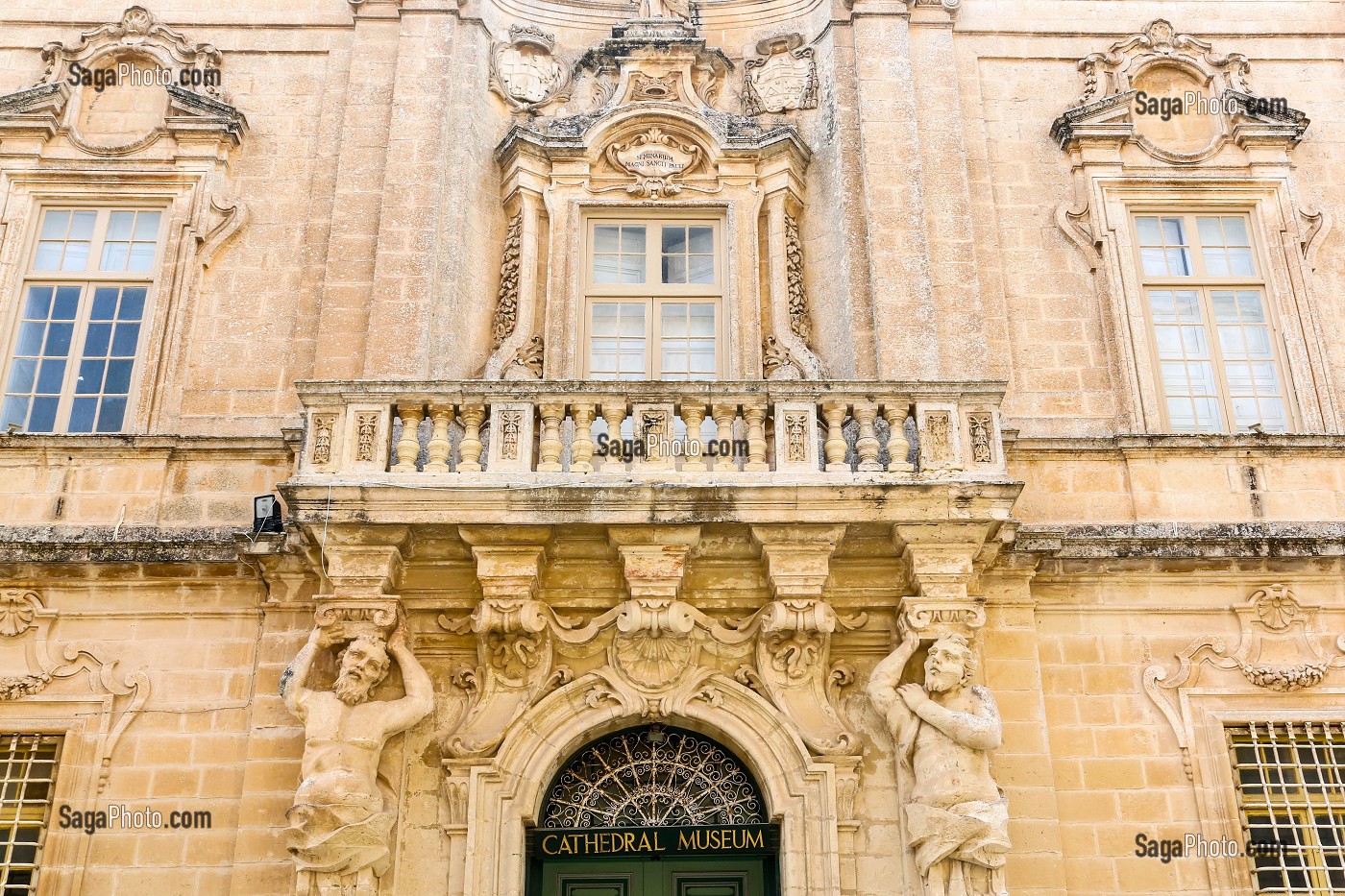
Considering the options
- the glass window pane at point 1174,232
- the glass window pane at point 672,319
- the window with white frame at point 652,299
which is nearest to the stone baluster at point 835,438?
the window with white frame at point 652,299

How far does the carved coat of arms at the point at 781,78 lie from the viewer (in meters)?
13.2

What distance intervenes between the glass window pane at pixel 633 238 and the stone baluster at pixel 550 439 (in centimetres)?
310

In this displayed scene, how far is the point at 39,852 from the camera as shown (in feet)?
30.9

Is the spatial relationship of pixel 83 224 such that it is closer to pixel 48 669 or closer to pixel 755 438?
pixel 48 669

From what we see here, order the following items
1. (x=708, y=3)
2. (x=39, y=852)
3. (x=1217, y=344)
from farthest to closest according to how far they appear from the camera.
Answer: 1. (x=708, y=3)
2. (x=1217, y=344)
3. (x=39, y=852)

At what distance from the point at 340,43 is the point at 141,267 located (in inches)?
113

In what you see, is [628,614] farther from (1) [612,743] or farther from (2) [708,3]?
(2) [708,3]

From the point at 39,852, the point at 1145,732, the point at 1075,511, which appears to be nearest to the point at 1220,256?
the point at 1075,511

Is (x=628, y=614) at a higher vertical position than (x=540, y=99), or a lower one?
lower

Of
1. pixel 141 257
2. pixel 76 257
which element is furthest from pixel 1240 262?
pixel 76 257

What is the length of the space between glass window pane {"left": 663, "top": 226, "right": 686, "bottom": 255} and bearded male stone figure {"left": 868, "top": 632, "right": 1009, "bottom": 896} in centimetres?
461

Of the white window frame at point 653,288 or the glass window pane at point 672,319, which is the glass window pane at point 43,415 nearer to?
the white window frame at point 653,288

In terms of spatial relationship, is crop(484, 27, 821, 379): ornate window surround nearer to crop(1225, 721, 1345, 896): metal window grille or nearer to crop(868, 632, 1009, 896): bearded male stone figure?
crop(868, 632, 1009, 896): bearded male stone figure

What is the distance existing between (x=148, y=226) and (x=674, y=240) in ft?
15.2
